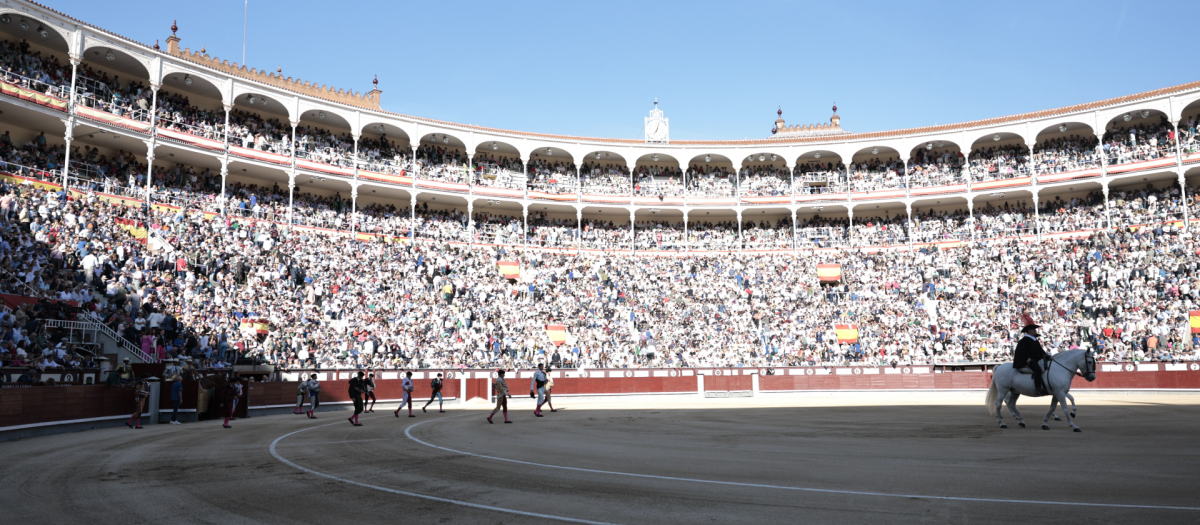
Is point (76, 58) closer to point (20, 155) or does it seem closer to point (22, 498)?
point (20, 155)

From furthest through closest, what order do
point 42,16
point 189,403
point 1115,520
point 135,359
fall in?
point 42,16 < point 135,359 < point 189,403 < point 1115,520

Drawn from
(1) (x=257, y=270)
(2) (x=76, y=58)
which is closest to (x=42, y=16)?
(2) (x=76, y=58)

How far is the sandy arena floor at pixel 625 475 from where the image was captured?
22.8 feet

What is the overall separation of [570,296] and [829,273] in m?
14.4

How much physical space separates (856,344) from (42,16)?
125 ft

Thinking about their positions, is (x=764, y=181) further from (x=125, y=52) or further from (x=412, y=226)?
(x=125, y=52)

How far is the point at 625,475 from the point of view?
928 centimetres

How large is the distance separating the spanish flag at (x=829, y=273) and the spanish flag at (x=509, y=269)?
53.8 feet

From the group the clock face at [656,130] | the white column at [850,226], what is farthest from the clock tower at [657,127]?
the white column at [850,226]

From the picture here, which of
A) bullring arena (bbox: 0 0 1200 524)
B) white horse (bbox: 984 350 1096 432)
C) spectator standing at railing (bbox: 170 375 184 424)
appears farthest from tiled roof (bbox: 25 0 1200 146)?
white horse (bbox: 984 350 1096 432)

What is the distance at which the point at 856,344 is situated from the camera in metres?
36.3

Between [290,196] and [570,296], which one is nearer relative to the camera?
[570,296]

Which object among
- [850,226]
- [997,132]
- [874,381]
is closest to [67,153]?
[874,381]

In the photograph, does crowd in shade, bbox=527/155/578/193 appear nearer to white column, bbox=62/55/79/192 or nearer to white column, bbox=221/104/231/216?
white column, bbox=221/104/231/216
